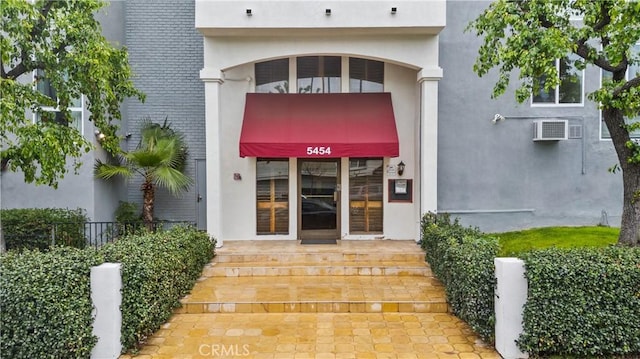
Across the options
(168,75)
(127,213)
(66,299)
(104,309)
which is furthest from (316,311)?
(168,75)

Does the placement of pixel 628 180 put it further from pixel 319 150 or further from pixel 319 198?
pixel 319 198

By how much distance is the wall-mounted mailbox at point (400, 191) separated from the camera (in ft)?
37.1

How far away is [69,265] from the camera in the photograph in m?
5.27

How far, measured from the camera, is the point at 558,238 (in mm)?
10156

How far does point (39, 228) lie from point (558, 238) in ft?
40.5

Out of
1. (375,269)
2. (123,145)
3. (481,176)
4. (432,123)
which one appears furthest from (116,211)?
(481,176)

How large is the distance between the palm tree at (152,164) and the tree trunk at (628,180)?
914 cm

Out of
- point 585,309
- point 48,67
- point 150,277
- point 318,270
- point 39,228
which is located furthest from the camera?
point 39,228

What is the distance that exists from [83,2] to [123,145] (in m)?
5.16

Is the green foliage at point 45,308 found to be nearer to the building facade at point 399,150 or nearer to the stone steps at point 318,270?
the stone steps at point 318,270

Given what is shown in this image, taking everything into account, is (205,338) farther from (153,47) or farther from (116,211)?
(153,47)

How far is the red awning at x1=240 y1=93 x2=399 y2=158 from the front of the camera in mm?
9930

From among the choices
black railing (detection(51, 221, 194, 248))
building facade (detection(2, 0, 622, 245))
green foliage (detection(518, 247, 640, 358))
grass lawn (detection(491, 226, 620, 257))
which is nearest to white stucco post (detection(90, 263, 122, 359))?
black railing (detection(51, 221, 194, 248))

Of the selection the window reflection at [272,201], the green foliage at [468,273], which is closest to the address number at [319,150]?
the window reflection at [272,201]
